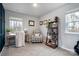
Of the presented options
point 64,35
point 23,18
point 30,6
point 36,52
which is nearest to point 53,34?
point 64,35

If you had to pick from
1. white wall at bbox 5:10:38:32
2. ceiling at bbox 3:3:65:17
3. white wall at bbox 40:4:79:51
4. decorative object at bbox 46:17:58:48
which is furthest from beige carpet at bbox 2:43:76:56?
white wall at bbox 5:10:38:32

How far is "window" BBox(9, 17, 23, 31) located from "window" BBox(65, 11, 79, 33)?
3458mm

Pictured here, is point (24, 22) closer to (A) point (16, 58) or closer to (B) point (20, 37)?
(B) point (20, 37)

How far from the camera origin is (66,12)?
370cm

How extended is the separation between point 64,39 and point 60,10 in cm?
150

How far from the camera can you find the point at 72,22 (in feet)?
11.6

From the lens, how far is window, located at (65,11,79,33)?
10.9 ft

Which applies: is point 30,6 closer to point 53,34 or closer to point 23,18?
point 53,34

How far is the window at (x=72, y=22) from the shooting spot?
3.31 m

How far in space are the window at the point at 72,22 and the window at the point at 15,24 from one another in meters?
3.46

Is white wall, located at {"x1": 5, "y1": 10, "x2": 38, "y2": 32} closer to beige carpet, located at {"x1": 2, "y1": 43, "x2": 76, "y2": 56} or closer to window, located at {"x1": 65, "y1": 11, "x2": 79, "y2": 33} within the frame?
beige carpet, located at {"x1": 2, "y1": 43, "x2": 76, "y2": 56}

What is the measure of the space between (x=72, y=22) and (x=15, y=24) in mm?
3888

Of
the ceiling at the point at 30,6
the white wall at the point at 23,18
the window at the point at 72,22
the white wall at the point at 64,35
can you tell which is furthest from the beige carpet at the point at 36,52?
the white wall at the point at 23,18

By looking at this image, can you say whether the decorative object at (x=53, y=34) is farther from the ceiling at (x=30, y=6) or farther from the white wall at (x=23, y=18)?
the white wall at (x=23, y=18)
